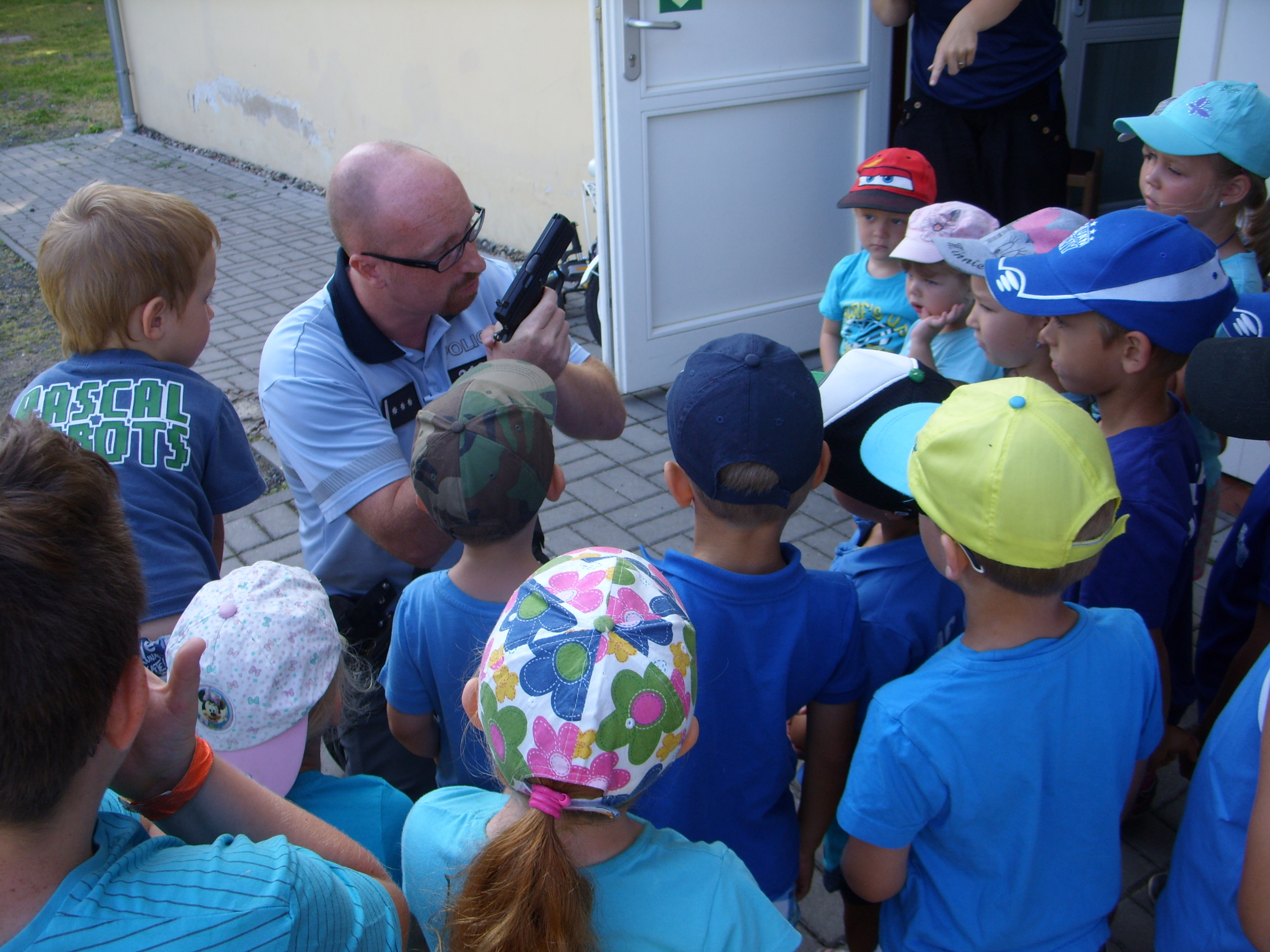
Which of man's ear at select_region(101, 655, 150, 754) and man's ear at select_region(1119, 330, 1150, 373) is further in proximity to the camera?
man's ear at select_region(1119, 330, 1150, 373)

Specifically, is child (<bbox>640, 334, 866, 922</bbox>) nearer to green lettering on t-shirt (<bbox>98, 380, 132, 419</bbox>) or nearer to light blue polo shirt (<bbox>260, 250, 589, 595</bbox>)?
light blue polo shirt (<bbox>260, 250, 589, 595</bbox>)

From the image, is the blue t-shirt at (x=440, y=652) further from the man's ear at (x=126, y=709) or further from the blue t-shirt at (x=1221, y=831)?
the blue t-shirt at (x=1221, y=831)

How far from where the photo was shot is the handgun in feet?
7.33

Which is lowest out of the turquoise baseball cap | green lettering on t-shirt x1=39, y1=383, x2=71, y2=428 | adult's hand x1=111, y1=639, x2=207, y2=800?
adult's hand x1=111, y1=639, x2=207, y2=800

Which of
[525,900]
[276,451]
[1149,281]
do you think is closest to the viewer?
[525,900]

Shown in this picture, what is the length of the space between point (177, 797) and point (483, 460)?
0.69 metres

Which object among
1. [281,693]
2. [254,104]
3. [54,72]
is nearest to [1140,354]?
[281,693]

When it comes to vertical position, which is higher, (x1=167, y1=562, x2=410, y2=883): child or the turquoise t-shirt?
the turquoise t-shirt

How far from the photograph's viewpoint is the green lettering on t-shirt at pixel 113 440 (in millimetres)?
1872

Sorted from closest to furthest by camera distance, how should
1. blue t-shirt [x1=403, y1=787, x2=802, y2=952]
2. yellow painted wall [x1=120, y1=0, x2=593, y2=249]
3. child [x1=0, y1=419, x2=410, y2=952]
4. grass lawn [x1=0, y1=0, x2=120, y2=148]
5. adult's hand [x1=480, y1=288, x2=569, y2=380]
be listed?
child [x1=0, y1=419, x2=410, y2=952] → blue t-shirt [x1=403, y1=787, x2=802, y2=952] → adult's hand [x1=480, y1=288, x2=569, y2=380] → yellow painted wall [x1=120, y1=0, x2=593, y2=249] → grass lawn [x1=0, y1=0, x2=120, y2=148]

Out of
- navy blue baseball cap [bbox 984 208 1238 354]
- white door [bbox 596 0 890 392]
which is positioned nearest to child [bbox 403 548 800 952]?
navy blue baseball cap [bbox 984 208 1238 354]

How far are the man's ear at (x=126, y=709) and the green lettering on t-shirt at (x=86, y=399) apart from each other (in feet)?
3.66

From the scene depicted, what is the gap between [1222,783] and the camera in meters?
1.38

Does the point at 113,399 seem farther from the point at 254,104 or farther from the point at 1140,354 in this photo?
the point at 254,104
